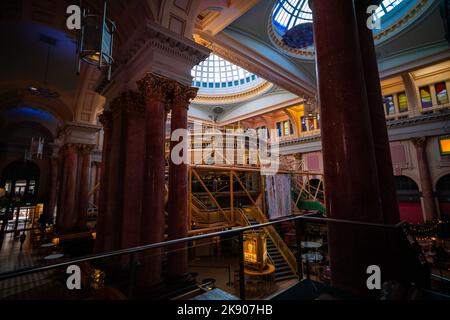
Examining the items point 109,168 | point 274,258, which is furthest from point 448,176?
point 109,168

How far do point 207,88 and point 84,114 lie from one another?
13.1 m

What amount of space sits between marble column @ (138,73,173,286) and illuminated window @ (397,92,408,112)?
19.8 m

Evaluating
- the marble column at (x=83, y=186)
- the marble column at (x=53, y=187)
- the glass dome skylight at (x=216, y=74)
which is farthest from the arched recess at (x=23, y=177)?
the glass dome skylight at (x=216, y=74)

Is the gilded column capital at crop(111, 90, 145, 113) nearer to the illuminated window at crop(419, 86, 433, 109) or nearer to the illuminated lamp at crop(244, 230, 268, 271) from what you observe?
the illuminated lamp at crop(244, 230, 268, 271)

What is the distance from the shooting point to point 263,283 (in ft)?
32.7

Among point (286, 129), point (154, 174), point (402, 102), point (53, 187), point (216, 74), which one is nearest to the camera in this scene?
point (154, 174)

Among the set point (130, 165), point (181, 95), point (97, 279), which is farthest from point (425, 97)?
point (97, 279)

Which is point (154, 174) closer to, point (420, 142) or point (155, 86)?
point (155, 86)

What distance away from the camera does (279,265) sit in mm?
11430

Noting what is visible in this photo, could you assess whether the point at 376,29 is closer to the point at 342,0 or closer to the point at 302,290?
the point at 342,0

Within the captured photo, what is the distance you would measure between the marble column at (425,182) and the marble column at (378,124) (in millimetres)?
16322

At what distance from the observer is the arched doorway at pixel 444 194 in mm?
14755

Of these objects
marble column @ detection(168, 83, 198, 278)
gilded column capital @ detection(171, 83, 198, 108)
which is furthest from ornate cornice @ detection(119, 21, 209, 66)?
marble column @ detection(168, 83, 198, 278)

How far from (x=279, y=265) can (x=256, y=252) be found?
2104 mm
